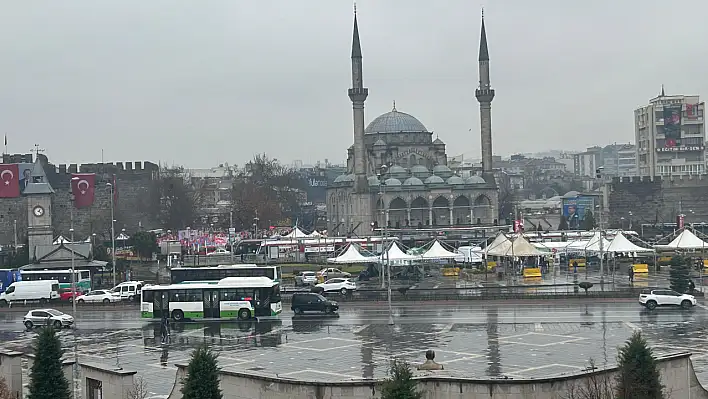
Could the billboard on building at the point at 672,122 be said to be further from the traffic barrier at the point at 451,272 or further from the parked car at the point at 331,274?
the parked car at the point at 331,274

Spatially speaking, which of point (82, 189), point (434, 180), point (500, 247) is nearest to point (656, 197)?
point (434, 180)

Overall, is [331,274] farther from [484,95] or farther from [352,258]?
[484,95]

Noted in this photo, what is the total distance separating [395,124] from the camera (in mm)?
100062

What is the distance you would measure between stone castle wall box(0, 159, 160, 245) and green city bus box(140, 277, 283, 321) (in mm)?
42235

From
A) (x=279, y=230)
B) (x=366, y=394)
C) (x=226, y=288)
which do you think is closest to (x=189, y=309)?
(x=226, y=288)

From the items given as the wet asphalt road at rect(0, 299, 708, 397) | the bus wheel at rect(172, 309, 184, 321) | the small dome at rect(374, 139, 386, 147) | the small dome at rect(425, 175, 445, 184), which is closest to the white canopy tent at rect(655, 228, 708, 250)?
the wet asphalt road at rect(0, 299, 708, 397)

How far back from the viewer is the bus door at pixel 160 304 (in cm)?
3378

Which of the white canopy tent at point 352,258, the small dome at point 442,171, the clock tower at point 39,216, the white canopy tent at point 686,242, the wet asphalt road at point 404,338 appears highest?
the small dome at point 442,171

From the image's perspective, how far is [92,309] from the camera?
39.3 m

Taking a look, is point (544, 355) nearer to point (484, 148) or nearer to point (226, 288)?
point (226, 288)

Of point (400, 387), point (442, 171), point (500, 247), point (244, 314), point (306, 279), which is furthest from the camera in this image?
point (442, 171)

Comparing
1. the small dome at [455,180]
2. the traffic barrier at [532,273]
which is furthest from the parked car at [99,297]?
the small dome at [455,180]

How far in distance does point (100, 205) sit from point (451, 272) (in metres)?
45.2

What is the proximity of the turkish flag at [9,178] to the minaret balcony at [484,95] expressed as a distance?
1520 inches
